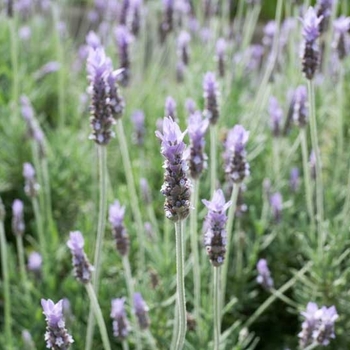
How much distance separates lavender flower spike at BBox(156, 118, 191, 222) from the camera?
43.1 inches

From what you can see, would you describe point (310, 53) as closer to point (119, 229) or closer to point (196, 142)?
point (196, 142)

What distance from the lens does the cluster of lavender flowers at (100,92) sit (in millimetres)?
1428

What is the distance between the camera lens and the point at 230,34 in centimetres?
305

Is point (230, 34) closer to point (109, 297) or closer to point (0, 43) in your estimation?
point (0, 43)

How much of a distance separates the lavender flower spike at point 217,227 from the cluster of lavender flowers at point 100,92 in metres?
0.33

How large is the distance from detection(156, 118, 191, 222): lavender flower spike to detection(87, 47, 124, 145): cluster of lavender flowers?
34cm

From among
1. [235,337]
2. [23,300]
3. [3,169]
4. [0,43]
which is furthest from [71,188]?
[0,43]

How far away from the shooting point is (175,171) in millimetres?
1120

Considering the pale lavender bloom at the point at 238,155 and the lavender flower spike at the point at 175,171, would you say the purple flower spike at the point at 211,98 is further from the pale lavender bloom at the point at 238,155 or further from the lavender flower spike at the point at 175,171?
the lavender flower spike at the point at 175,171

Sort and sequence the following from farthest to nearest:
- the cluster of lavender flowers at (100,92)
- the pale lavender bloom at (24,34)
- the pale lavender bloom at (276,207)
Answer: the pale lavender bloom at (24,34) < the pale lavender bloom at (276,207) < the cluster of lavender flowers at (100,92)

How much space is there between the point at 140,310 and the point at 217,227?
41 centimetres

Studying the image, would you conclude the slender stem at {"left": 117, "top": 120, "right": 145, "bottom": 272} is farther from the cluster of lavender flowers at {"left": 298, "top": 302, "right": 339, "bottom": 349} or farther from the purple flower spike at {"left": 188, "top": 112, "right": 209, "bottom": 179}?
the cluster of lavender flowers at {"left": 298, "top": 302, "right": 339, "bottom": 349}

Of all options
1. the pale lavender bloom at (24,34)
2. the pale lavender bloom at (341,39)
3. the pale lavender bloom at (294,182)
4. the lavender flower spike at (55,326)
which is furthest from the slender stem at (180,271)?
the pale lavender bloom at (24,34)

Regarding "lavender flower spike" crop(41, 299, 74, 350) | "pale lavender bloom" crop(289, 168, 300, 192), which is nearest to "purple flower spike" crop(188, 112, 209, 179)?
"lavender flower spike" crop(41, 299, 74, 350)
